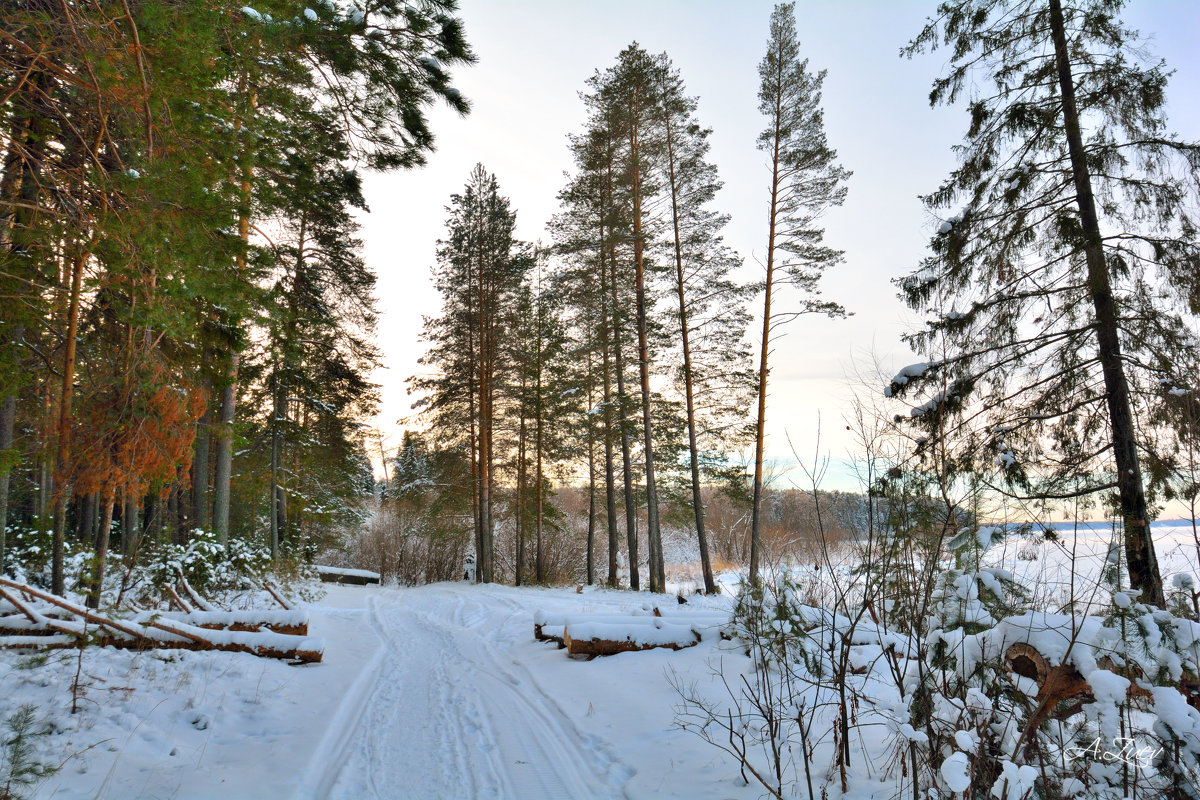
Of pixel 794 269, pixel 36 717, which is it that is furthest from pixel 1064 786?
pixel 794 269

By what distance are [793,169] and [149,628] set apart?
591 inches

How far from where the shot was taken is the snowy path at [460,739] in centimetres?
344

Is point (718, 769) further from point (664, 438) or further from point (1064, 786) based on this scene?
point (664, 438)

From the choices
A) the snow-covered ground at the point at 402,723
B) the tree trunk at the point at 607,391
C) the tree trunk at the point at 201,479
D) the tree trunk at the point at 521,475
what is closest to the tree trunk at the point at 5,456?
the snow-covered ground at the point at 402,723

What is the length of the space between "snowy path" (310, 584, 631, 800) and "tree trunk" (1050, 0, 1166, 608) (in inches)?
231

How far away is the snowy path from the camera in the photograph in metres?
3.44

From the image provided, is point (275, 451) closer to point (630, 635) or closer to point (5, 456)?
point (5, 456)

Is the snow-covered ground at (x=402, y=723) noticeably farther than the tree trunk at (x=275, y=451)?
No

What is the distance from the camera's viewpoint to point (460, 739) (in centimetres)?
420

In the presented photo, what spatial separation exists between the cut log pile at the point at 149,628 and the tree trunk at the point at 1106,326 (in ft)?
28.2

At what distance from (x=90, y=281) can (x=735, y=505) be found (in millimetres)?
15689

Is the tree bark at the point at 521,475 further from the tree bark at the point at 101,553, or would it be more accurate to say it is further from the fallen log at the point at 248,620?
the tree bark at the point at 101,553

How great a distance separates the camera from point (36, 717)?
3.57 m

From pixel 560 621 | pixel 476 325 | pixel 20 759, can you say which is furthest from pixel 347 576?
pixel 20 759
